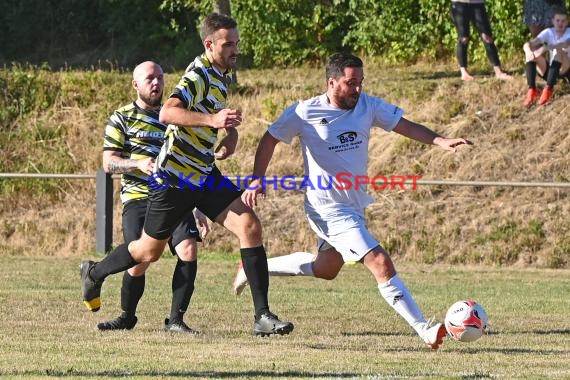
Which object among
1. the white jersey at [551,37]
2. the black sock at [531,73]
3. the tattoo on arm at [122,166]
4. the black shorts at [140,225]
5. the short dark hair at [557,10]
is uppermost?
the short dark hair at [557,10]

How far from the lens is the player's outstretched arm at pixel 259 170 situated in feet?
29.2

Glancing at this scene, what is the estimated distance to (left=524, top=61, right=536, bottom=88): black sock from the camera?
18775 millimetres

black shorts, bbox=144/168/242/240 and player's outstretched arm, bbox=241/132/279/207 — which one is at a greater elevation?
player's outstretched arm, bbox=241/132/279/207

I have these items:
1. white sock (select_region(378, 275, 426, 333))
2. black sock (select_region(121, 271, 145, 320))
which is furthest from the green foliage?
white sock (select_region(378, 275, 426, 333))

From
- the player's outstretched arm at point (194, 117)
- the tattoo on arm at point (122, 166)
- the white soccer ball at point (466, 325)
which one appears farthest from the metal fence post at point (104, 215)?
the white soccer ball at point (466, 325)

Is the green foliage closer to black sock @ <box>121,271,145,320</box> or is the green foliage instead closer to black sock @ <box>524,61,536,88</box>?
black sock @ <box>524,61,536,88</box>

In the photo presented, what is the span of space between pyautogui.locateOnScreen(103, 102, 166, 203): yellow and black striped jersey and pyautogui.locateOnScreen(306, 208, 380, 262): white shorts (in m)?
1.27

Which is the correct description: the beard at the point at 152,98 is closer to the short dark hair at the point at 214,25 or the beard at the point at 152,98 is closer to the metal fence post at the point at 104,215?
the short dark hair at the point at 214,25

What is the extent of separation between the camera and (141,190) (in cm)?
981

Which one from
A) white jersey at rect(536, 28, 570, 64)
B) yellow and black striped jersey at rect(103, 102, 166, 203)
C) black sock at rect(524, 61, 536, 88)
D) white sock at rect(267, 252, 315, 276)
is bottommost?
white sock at rect(267, 252, 315, 276)

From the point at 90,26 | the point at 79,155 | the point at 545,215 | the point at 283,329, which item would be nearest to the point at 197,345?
the point at 283,329

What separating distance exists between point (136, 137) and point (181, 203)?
96 cm

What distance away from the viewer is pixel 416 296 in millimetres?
13250

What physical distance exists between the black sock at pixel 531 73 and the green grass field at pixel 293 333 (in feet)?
12.5
